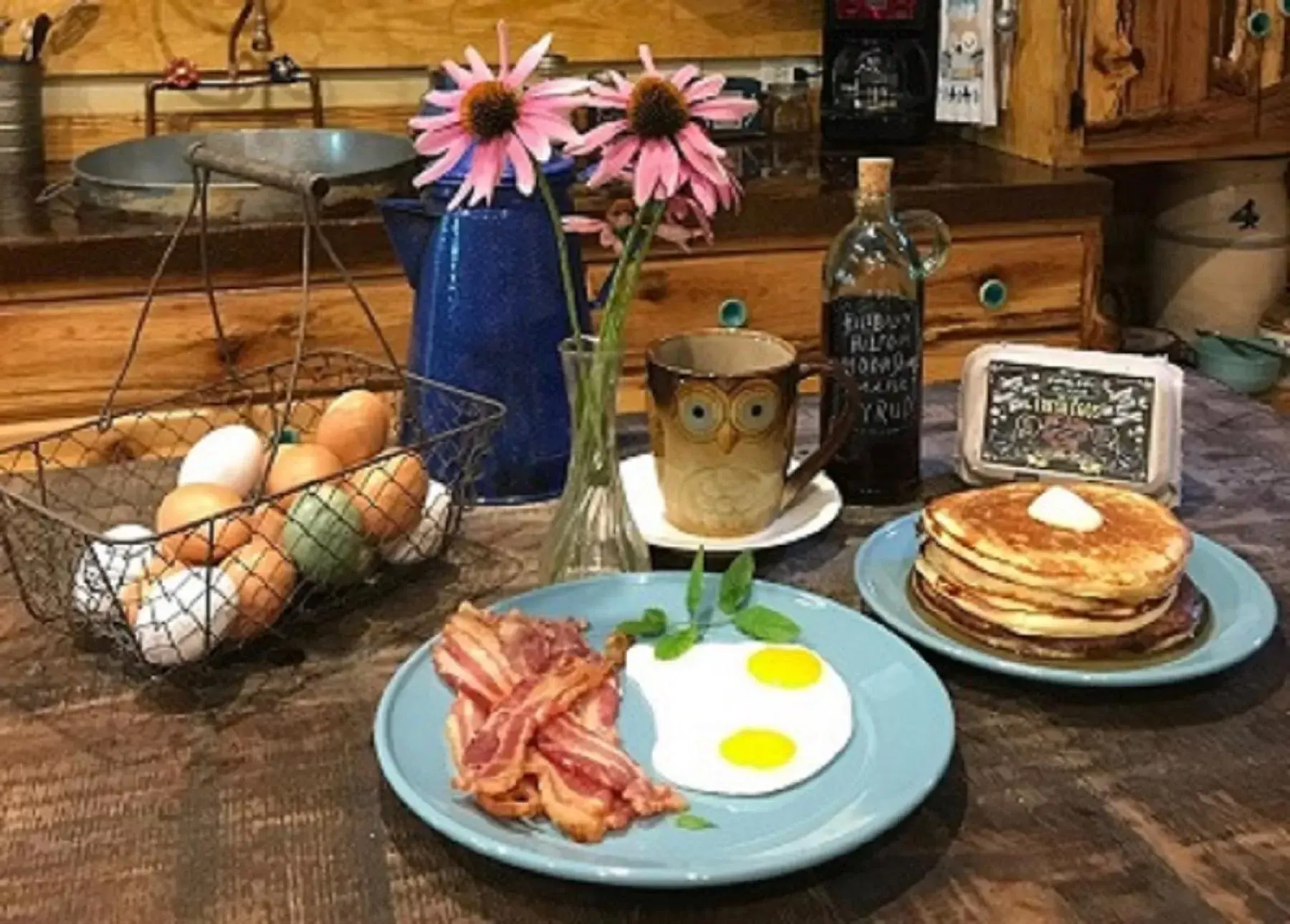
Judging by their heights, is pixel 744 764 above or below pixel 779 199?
below

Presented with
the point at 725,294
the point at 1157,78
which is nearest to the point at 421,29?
the point at 725,294

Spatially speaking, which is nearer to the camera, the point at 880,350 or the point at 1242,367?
the point at 880,350

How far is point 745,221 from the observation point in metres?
2.38

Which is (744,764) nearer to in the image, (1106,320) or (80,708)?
(80,708)

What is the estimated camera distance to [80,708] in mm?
1021

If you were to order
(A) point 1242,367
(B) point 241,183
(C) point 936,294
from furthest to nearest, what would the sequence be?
(A) point 1242,367 < (C) point 936,294 < (B) point 241,183

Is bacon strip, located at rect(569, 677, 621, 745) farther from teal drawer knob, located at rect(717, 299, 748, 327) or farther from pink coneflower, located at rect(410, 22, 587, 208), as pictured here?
teal drawer knob, located at rect(717, 299, 748, 327)

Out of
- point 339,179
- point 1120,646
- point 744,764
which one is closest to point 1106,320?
point 339,179

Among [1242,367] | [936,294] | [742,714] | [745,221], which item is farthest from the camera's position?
[1242,367]

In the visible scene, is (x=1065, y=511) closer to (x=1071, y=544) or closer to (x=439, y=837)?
(x=1071, y=544)

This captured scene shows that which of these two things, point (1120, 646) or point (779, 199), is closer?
point (1120, 646)

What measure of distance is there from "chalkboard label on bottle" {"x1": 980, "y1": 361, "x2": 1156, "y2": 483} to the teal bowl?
1428 mm

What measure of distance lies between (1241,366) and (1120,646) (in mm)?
1782

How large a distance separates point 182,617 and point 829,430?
1.70 ft
